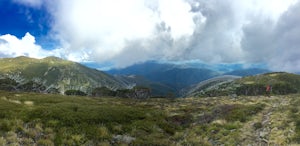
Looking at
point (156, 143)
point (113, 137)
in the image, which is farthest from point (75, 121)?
point (156, 143)

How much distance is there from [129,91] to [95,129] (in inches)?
7078

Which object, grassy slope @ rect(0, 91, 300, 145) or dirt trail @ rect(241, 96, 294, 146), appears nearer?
grassy slope @ rect(0, 91, 300, 145)

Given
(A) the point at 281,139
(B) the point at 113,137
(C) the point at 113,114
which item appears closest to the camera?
(A) the point at 281,139

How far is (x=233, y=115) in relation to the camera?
26.5m

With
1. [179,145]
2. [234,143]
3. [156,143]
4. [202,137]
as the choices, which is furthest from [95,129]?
[234,143]

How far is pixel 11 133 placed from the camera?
52.1ft

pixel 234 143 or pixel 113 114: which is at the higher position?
pixel 113 114

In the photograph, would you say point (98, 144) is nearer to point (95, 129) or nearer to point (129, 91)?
point (95, 129)

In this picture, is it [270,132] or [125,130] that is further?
[125,130]

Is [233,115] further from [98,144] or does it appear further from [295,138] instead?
[98,144]

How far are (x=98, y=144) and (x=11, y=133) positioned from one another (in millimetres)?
5450

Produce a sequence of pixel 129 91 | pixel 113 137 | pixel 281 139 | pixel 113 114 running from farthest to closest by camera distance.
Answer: pixel 129 91, pixel 113 114, pixel 113 137, pixel 281 139

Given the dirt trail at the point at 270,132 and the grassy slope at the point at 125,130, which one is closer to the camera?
the grassy slope at the point at 125,130

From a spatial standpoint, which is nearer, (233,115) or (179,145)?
(179,145)
